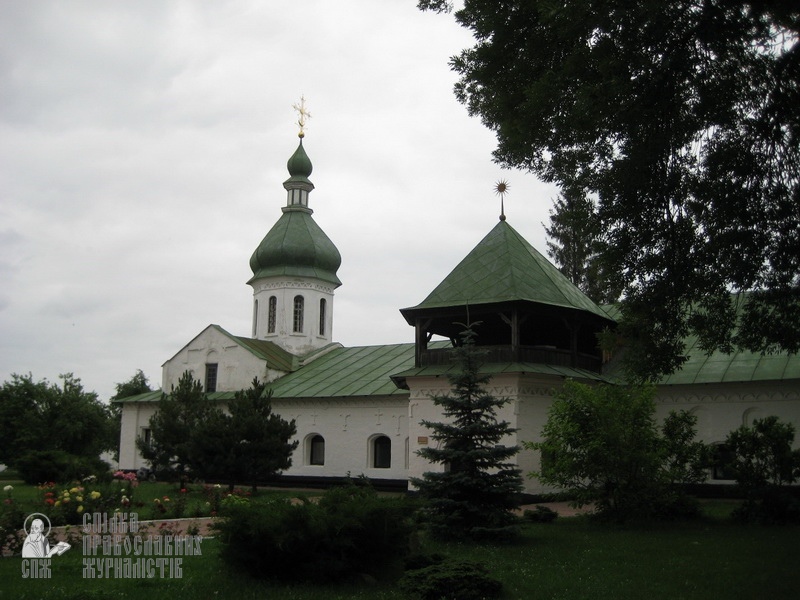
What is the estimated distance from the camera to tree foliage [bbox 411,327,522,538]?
13.0 meters

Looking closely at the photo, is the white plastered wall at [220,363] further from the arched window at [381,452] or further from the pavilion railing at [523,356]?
the pavilion railing at [523,356]

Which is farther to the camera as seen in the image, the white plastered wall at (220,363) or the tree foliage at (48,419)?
the tree foliage at (48,419)

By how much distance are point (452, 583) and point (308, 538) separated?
1.76m

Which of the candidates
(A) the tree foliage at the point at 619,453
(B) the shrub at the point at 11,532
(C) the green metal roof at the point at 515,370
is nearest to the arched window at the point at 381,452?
(C) the green metal roof at the point at 515,370

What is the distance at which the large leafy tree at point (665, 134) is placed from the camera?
9016mm

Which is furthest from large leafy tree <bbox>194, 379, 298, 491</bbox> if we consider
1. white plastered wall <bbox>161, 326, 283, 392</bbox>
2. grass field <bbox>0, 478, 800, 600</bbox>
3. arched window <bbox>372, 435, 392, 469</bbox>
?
grass field <bbox>0, 478, 800, 600</bbox>

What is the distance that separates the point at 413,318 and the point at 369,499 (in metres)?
13.1

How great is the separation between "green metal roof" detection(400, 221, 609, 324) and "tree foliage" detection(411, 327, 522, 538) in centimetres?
766

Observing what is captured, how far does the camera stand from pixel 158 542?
11.0 metres

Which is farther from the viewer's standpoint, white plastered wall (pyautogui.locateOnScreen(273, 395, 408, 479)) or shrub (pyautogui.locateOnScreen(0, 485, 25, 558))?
white plastered wall (pyautogui.locateOnScreen(273, 395, 408, 479))

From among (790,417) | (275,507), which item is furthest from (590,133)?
(790,417)

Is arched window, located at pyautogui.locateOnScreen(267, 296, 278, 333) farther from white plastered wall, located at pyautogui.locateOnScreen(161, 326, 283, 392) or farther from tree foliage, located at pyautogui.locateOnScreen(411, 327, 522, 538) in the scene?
tree foliage, located at pyautogui.locateOnScreen(411, 327, 522, 538)

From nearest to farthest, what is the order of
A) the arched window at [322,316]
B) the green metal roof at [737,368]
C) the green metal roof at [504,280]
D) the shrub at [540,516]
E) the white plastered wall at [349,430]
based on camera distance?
1. the shrub at [540,516]
2. the green metal roof at [504,280]
3. the green metal roof at [737,368]
4. the white plastered wall at [349,430]
5. the arched window at [322,316]

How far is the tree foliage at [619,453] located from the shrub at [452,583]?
677cm
